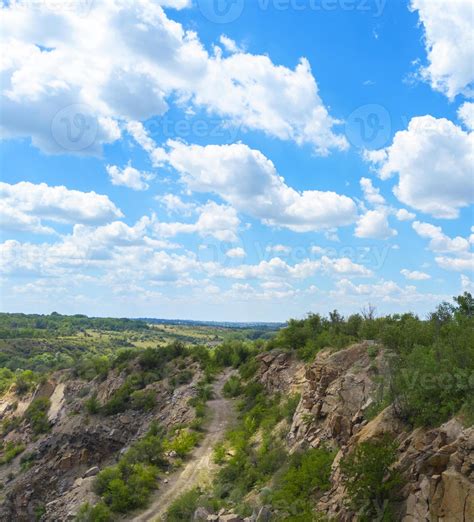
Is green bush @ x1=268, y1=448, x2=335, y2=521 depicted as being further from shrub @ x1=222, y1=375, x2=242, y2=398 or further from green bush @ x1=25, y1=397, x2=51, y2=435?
green bush @ x1=25, y1=397, x2=51, y2=435

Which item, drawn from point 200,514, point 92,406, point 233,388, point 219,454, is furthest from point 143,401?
point 200,514

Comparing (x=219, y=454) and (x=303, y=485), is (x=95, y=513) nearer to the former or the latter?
(x=219, y=454)

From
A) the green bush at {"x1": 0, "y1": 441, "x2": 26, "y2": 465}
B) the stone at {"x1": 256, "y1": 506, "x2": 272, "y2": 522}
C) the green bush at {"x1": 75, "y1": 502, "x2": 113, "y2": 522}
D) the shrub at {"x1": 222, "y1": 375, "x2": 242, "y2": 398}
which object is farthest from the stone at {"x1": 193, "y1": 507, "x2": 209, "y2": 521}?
the green bush at {"x1": 0, "y1": 441, "x2": 26, "y2": 465}

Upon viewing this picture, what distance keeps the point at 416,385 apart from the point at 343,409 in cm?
556

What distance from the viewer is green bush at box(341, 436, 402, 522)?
36.7ft

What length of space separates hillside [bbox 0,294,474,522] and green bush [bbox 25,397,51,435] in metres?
0.20

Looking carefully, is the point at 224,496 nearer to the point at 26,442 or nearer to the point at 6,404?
the point at 26,442

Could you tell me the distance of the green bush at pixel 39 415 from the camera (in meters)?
39.6

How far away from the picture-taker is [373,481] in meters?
11.4

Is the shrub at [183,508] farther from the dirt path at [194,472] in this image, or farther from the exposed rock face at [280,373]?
the exposed rock face at [280,373]

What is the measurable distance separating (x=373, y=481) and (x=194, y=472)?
49.8 ft

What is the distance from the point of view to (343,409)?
1830 centimetres

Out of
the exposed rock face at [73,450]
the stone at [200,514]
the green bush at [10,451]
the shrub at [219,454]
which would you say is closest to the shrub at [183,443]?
the shrub at [219,454]

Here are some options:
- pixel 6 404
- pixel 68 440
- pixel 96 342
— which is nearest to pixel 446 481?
pixel 68 440
